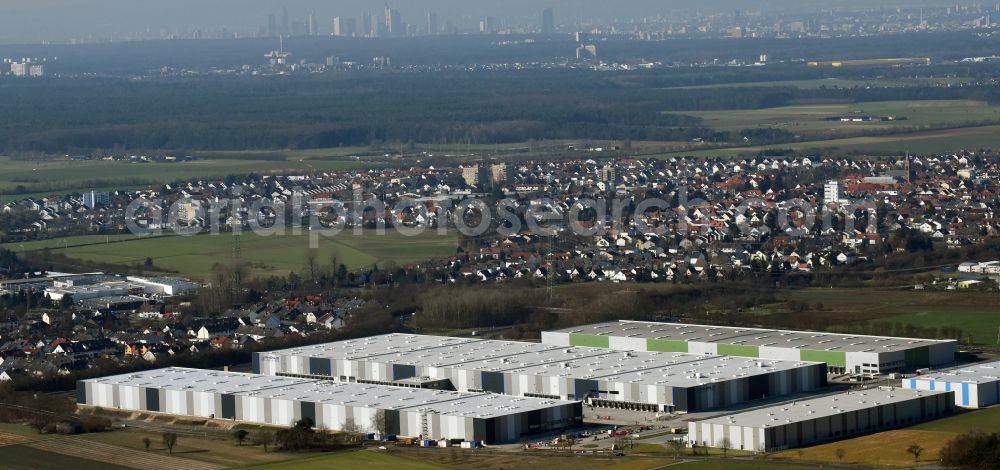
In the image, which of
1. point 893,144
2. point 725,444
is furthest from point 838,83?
point 725,444

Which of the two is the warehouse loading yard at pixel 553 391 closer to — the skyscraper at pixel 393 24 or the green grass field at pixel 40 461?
the green grass field at pixel 40 461

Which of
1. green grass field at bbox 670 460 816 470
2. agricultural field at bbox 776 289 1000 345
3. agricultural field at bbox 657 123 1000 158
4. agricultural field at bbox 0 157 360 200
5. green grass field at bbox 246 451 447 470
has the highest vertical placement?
green grass field at bbox 670 460 816 470

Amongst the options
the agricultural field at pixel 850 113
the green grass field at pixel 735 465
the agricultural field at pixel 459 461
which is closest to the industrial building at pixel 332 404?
the agricultural field at pixel 459 461

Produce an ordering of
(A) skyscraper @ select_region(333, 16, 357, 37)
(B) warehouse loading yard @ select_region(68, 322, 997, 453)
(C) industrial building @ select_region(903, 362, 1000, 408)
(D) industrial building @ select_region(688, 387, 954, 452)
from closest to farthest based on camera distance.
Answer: (D) industrial building @ select_region(688, 387, 954, 452)
(B) warehouse loading yard @ select_region(68, 322, 997, 453)
(C) industrial building @ select_region(903, 362, 1000, 408)
(A) skyscraper @ select_region(333, 16, 357, 37)

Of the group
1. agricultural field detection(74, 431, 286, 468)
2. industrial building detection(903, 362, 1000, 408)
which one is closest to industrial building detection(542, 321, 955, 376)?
industrial building detection(903, 362, 1000, 408)

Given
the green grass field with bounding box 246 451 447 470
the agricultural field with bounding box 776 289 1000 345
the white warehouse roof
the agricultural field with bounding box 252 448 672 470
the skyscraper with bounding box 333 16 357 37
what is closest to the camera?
the agricultural field with bounding box 252 448 672 470

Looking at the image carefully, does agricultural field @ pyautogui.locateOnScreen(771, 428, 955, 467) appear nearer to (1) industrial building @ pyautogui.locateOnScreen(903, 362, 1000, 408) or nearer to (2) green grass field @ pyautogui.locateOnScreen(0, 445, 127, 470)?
(1) industrial building @ pyautogui.locateOnScreen(903, 362, 1000, 408)

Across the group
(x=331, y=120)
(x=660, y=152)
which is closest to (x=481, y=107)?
(x=331, y=120)

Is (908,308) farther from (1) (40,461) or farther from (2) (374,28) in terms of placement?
(2) (374,28)
